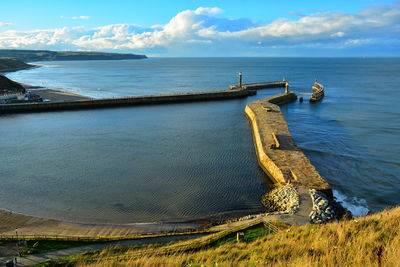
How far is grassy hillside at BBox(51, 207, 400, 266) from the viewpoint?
22.2ft

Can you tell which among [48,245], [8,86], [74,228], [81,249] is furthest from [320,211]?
[8,86]

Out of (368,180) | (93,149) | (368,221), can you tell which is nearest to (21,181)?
(93,149)

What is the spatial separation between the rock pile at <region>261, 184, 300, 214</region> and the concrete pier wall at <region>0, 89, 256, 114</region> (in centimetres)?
3262

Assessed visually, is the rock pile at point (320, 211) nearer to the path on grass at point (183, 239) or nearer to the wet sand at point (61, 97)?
the path on grass at point (183, 239)

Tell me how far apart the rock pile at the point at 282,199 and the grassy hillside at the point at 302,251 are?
2778 mm

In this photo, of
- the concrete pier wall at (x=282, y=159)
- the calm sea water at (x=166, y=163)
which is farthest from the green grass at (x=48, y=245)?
the concrete pier wall at (x=282, y=159)

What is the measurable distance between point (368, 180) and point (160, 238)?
13.5 meters

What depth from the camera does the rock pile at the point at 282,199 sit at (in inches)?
484

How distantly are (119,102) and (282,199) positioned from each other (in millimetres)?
34237

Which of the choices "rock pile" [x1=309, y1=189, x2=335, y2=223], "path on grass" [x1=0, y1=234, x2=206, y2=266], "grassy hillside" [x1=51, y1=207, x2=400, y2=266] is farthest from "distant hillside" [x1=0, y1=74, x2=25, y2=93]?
"rock pile" [x1=309, y1=189, x2=335, y2=223]

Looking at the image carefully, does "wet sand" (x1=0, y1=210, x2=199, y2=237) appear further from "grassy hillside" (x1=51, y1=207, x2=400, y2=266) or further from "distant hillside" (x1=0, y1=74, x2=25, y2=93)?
"distant hillside" (x1=0, y1=74, x2=25, y2=93)

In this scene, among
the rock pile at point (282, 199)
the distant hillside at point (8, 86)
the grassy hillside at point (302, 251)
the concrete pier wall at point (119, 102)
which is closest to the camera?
the grassy hillside at point (302, 251)

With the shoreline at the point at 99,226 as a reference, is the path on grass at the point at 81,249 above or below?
above

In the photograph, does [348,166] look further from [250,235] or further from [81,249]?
[81,249]
